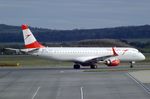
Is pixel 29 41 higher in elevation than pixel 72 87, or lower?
higher

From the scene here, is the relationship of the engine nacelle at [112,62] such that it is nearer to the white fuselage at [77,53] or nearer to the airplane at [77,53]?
the airplane at [77,53]

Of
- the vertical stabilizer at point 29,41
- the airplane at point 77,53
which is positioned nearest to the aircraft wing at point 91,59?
the airplane at point 77,53

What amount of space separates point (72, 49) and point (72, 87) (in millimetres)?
33078

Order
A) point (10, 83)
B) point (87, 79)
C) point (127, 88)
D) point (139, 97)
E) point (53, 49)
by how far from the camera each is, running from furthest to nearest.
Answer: point (53, 49)
point (87, 79)
point (10, 83)
point (127, 88)
point (139, 97)

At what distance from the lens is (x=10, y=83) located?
5531 cm

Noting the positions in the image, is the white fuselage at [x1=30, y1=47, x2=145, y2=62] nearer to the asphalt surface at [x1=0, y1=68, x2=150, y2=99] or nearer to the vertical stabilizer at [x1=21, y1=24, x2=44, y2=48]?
the vertical stabilizer at [x1=21, y1=24, x2=44, y2=48]

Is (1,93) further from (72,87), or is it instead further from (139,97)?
(139,97)

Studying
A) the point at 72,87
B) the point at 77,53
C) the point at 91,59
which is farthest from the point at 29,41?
the point at 72,87

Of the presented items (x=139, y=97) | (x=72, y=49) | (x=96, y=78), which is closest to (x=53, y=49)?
(x=72, y=49)

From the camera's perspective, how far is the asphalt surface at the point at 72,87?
43.0m

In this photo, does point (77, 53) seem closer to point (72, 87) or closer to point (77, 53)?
point (77, 53)

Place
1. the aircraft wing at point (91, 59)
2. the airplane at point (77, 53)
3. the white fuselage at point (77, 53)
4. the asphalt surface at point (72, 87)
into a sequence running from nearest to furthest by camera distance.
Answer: the asphalt surface at point (72, 87) < the airplane at point (77, 53) < the white fuselage at point (77, 53) < the aircraft wing at point (91, 59)

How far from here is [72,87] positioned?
1981 inches

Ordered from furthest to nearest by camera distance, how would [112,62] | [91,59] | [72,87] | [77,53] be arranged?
1. [77,53]
2. [91,59]
3. [112,62]
4. [72,87]
